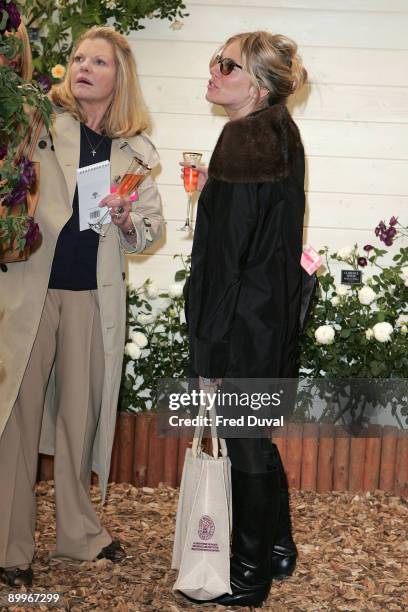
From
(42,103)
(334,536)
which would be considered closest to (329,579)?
(334,536)

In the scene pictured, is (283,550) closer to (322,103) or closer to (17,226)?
(17,226)

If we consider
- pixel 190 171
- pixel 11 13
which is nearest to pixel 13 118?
pixel 11 13

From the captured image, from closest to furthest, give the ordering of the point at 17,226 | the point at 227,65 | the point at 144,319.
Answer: the point at 17,226 < the point at 227,65 < the point at 144,319

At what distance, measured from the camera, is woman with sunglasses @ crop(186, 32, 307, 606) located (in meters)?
2.68

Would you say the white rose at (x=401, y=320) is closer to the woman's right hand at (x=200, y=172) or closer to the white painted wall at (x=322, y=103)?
the white painted wall at (x=322, y=103)

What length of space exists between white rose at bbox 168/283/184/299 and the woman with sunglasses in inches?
62.7

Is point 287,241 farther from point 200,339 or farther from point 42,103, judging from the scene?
point 42,103

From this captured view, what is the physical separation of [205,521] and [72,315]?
847 mm

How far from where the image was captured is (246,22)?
459 cm

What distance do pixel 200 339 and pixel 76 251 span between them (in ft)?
1.98

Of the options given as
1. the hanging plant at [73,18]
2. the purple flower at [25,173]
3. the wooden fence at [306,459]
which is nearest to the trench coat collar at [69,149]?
the purple flower at [25,173]

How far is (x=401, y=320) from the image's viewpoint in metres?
4.61

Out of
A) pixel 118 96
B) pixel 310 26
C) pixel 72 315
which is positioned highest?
pixel 310 26

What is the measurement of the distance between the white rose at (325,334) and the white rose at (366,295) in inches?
8.9
